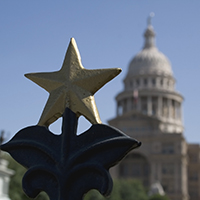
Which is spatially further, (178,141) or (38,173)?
(178,141)

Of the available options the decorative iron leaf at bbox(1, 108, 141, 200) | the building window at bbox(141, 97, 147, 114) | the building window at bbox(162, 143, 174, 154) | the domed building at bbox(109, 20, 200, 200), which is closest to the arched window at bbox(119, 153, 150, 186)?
the domed building at bbox(109, 20, 200, 200)

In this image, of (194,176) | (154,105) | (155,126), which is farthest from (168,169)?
(154,105)

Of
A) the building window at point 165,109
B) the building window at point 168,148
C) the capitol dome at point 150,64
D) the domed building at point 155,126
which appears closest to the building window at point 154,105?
the domed building at point 155,126

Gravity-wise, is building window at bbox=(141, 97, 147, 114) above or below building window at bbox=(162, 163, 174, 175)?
above

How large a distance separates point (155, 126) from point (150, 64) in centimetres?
1793

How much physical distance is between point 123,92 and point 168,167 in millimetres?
21288

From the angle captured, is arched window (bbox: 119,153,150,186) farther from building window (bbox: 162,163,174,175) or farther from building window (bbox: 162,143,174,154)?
building window (bbox: 162,143,174,154)

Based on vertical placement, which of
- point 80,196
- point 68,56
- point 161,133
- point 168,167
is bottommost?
point 80,196

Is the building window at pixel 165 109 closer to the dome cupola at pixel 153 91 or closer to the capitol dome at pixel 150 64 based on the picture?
the dome cupola at pixel 153 91

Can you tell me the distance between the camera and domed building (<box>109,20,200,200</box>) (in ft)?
277

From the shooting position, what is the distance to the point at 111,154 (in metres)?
7.12

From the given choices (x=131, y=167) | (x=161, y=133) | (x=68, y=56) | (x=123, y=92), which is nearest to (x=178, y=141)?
(x=161, y=133)

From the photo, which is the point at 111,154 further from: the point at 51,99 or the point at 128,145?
the point at 51,99

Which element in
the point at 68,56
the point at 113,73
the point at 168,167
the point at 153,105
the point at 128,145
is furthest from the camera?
the point at 153,105
